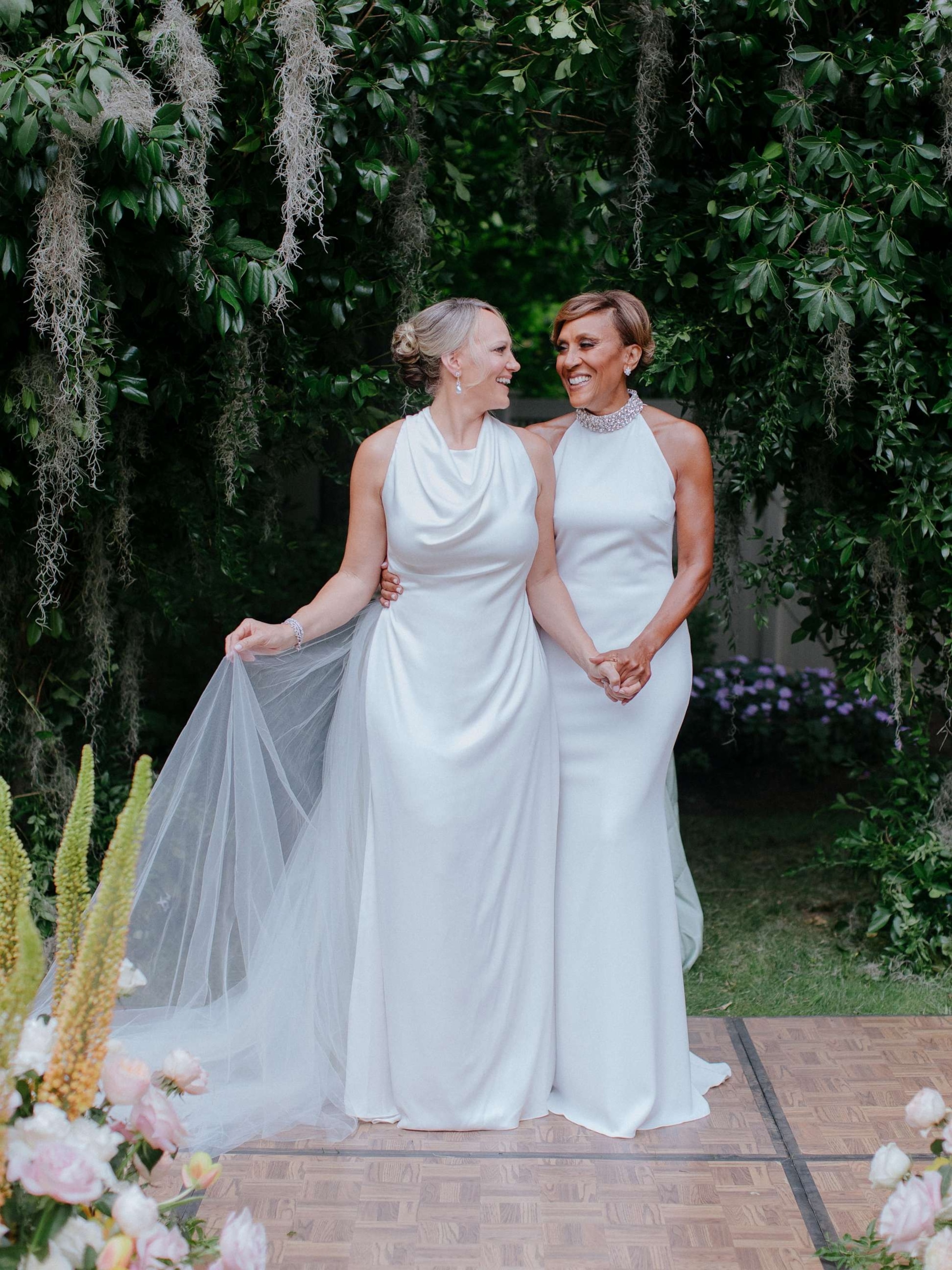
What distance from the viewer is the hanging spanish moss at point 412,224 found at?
3.90 metres

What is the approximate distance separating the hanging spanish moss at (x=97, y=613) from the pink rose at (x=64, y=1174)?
9.19 ft

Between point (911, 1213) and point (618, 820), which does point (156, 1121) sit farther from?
point (618, 820)

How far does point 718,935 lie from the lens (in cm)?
459

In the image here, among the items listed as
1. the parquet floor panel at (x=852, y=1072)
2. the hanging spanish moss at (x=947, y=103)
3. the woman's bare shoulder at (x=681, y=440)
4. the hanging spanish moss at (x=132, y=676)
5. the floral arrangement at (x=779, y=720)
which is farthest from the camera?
the floral arrangement at (x=779, y=720)

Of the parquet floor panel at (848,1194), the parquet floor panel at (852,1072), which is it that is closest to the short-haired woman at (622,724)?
the parquet floor panel at (852,1072)

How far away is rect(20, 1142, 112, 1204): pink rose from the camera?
1373mm

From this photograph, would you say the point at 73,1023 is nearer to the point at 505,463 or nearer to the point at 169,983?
the point at 169,983

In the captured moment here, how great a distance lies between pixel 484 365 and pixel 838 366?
1.22m

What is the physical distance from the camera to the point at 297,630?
3.12 m

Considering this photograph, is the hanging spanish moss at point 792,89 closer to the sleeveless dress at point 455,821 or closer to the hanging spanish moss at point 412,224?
the hanging spanish moss at point 412,224

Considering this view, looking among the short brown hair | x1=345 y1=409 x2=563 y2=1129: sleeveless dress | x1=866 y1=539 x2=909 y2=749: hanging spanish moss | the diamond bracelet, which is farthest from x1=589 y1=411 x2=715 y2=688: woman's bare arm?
x1=866 y1=539 x2=909 y2=749: hanging spanish moss

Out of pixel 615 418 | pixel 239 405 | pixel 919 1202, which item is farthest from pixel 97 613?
pixel 919 1202

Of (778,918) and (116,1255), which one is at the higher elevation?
(116,1255)

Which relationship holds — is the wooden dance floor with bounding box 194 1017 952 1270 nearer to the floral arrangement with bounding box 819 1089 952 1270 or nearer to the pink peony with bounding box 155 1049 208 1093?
the floral arrangement with bounding box 819 1089 952 1270
